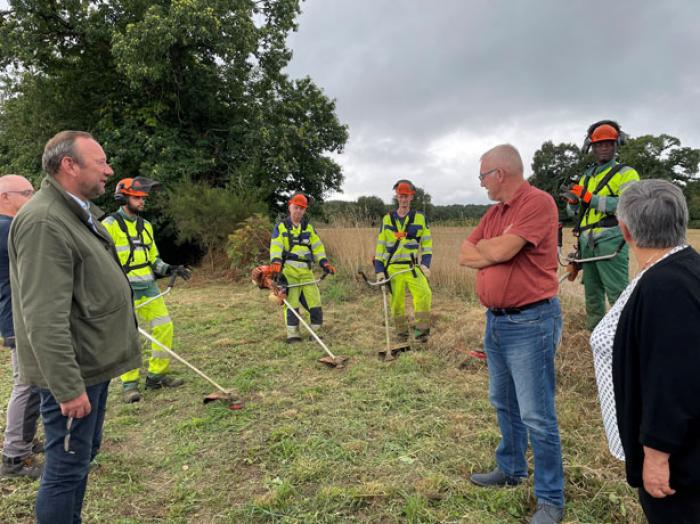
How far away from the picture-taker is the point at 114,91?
1493cm

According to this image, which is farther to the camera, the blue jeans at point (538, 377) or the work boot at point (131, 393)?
the work boot at point (131, 393)

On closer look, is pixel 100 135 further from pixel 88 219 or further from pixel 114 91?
pixel 88 219

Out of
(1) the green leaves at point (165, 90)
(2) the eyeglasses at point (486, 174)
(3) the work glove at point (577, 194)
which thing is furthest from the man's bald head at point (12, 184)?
(1) the green leaves at point (165, 90)

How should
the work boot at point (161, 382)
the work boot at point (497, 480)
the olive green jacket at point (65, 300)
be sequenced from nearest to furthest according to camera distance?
the olive green jacket at point (65, 300)
the work boot at point (497, 480)
the work boot at point (161, 382)

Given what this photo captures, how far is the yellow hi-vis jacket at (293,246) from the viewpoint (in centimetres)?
614

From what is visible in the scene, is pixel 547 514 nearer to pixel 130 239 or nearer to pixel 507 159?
pixel 507 159

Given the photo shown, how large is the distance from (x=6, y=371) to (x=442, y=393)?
5118mm

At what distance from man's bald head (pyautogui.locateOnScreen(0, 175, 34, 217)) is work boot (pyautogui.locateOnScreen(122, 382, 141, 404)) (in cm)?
207

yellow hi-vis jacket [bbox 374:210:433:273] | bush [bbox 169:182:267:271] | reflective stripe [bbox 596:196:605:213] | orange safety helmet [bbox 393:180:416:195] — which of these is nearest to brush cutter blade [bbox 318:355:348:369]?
yellow hi-vis jacket [bbox 374:210:433:273]

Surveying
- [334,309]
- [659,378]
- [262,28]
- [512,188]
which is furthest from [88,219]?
[262,28]

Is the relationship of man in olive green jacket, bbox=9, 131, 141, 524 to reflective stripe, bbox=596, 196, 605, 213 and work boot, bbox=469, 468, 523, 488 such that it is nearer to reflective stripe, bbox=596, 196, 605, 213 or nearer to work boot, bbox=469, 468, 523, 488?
work boot, bbox=469, 468, 523, 488

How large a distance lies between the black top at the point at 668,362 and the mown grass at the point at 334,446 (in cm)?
132

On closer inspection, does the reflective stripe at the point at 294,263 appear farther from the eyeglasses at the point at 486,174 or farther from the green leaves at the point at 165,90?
the green leaves at the point at 165,90

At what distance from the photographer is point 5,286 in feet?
9.57
